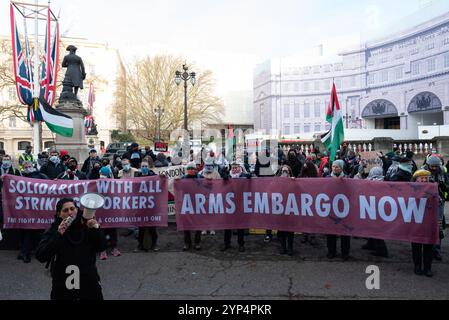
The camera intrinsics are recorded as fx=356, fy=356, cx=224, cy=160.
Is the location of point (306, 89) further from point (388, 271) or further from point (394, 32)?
point (388, 271)

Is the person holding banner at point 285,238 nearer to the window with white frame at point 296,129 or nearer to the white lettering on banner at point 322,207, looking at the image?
the white lettering on banner at point 322,207

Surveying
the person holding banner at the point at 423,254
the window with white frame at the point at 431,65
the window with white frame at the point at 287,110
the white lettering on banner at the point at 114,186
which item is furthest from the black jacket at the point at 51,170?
the window with white frame at the point at 287,110

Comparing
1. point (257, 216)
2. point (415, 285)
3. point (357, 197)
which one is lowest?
point (415, 285)

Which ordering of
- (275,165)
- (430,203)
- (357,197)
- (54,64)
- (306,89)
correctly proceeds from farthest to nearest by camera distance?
(306,89), (54,64), (275,165), (357,197), (430,203)

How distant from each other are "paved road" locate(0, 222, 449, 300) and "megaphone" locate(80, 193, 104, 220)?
2069 mm

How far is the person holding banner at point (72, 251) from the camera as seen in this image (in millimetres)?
3074

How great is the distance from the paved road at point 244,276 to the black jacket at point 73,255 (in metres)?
1.61

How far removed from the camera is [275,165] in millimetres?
12656

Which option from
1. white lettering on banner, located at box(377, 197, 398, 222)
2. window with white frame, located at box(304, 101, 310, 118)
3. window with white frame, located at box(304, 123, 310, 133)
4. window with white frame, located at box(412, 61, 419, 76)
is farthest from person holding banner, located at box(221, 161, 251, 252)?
window with white frame, located at box(304, 101, 310, 118)

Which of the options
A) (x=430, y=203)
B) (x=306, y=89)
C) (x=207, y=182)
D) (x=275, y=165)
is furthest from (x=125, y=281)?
(x=306, y=89)

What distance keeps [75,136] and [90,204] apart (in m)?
11.4

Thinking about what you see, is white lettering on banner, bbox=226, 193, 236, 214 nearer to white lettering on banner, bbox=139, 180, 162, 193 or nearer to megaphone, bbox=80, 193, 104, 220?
white lettering on banner, bbox=139, 180, 162, 193

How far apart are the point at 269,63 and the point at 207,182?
5860 cm

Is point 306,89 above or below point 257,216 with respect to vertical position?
above
